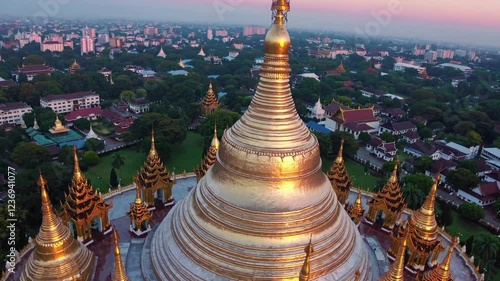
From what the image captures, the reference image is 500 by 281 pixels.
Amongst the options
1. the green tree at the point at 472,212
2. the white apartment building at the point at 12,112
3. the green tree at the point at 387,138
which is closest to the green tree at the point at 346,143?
the green tree at the point at 387,138

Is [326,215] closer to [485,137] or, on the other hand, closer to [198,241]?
[198,241]

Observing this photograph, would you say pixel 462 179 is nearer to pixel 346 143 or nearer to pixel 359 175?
pixel 359 175

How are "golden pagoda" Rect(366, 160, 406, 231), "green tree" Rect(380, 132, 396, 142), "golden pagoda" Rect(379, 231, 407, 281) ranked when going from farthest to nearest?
"green tree" Rect(380, 132, 396, 142) < "golden pagoda" Rect(366, 160, 406, 231) < "golden pagoda" Rect(379, 231, 407, 281)

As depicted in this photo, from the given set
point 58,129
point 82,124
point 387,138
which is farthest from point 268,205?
point 82,124

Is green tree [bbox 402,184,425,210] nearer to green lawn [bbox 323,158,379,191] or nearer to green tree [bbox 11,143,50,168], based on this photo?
green lawn [bbox 323,158,379,191]

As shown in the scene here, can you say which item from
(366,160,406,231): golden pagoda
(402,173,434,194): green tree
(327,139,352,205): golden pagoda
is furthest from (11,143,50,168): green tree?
(402,173,434,194): green tree

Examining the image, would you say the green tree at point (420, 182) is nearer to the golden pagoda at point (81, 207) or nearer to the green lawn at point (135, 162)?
the green lawn at point (135, 162)
